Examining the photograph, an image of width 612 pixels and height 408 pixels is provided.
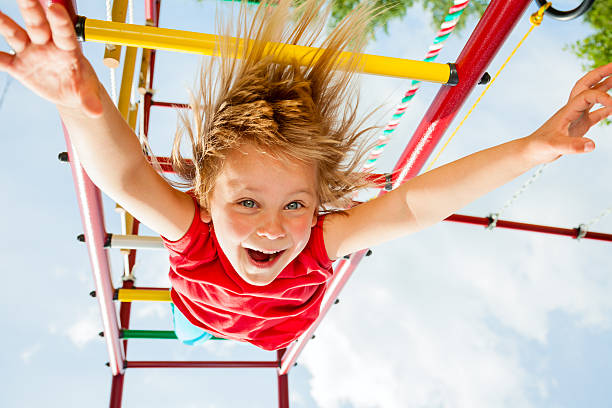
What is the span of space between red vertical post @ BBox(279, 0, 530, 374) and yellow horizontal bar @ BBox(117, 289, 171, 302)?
2.61 feet

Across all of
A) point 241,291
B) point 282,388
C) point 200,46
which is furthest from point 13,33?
point 282,388

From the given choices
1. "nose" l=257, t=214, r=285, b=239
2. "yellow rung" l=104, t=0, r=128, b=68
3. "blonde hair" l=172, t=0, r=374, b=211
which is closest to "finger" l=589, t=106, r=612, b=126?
"blonde hair" l=172, t=0, r=374, b=211

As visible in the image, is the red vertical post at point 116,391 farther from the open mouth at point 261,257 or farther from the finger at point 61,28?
the finger at point 61,28

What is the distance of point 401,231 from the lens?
3.35 feet

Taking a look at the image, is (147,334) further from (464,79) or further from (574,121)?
(574,121)

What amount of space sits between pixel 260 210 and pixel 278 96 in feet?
0.74

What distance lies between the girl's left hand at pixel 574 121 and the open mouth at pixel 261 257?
44cm

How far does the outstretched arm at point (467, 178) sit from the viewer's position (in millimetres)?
759

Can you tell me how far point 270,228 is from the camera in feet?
3.03

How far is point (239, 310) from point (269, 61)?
0.49 m

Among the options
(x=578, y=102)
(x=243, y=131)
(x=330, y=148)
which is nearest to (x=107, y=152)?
(x=243, y=131)

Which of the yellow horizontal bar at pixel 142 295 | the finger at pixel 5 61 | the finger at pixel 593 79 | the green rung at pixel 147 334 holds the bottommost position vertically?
the finger at pixel 5 61

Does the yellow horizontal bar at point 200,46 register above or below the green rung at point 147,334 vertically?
above

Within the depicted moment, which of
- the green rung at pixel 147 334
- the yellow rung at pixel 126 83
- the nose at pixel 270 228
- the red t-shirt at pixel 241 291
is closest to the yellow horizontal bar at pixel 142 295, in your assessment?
the green rung at pixel 147 334
